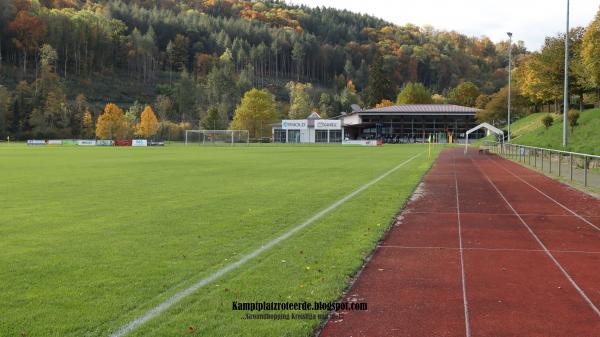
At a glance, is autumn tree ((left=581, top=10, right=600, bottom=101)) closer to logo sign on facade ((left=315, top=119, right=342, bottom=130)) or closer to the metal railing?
the metal railing

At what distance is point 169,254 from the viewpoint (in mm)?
7781

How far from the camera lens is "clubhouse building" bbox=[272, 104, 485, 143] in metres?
101

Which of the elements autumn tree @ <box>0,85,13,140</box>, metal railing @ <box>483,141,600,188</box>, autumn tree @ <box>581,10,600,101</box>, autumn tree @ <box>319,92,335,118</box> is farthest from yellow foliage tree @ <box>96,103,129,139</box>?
autumn tree @ <box>581,10,600,101</box>

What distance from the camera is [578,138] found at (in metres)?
39.2

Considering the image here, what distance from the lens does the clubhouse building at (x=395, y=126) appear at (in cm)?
10088

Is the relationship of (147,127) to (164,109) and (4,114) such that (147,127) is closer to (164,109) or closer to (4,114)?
(164,109)

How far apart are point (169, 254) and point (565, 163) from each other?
23.1m

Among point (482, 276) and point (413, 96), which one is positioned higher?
point (413, 96)

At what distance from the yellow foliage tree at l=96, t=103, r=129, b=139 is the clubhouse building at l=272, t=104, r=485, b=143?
28431 mm

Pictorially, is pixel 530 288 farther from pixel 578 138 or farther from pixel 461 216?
pixel 578 138

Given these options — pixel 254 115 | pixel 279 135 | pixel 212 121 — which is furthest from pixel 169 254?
pixel 212 121

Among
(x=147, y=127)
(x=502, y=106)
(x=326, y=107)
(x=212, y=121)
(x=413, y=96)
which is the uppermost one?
(x=413, y=96)

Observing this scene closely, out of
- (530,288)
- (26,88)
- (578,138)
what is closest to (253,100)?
(26,88)

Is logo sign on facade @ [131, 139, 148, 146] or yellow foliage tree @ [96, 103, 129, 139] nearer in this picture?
logo sign on facade @ [131, 139, 148, 146]
